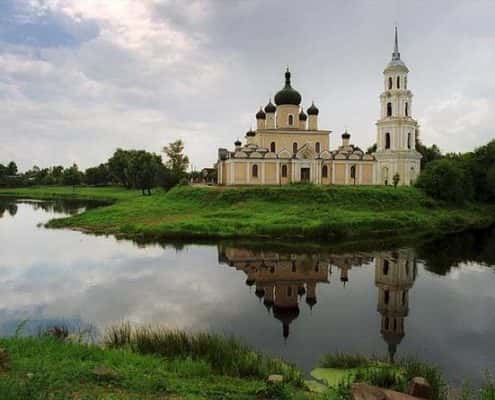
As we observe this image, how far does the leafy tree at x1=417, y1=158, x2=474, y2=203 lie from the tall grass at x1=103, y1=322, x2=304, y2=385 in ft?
110

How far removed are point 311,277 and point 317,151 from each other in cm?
2778

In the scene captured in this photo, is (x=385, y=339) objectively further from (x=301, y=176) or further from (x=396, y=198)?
(x=301, y=176)

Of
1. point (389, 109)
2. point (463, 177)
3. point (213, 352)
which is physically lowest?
point (213, 352)

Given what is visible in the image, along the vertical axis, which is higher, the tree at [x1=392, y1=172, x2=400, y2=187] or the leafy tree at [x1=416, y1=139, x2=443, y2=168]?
the leafy tree at [x1=416, y1=139, x2=443, y2=168]

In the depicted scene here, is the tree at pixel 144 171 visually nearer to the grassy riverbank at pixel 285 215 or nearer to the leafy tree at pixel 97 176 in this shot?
the grassy riverbank at pixel 285 215

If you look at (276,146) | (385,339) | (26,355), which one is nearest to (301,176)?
(276,146)

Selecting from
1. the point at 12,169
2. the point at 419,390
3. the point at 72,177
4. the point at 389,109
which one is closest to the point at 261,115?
the point at 389,109

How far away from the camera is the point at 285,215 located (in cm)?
2998

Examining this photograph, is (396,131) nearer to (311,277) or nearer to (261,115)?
(261,115)

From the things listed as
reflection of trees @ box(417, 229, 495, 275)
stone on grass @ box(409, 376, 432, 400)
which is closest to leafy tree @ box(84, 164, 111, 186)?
reflection of trees @ box(417, 229, 495, 275)

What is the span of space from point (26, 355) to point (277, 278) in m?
10.9

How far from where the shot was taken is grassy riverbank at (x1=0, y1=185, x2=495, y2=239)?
26.8 metres

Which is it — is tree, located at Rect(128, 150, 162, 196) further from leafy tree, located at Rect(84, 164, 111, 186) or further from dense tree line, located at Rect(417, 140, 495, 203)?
leafy tree, located at Rect(84, 164, 111, 186)

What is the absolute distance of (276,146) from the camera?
43344 millimetres
